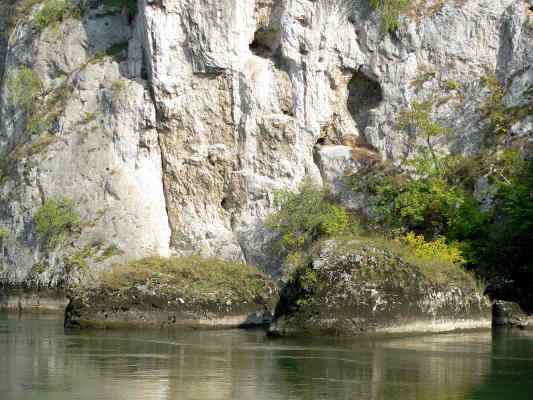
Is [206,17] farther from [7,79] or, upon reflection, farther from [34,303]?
[34,303]

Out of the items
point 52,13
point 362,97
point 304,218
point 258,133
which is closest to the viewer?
point 304,218

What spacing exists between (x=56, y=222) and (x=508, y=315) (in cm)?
2318

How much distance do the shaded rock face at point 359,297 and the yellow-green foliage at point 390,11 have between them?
74.7 ft

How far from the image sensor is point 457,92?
50.3 meters

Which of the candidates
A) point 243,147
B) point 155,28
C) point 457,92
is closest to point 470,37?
point 457,92

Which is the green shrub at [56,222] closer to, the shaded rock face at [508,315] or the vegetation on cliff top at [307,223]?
the vegetation on cliff top at [307,223]

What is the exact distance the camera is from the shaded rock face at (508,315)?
35.0 m

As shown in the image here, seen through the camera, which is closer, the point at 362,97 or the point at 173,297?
the point at 173,297

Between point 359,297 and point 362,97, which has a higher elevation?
point 362,97

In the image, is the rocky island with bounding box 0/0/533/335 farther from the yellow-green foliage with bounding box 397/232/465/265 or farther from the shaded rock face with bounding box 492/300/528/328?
the shaded rock face with bounding box 492/300/528/328

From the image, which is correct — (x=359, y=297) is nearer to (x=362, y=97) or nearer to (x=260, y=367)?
(x=260, y=367)

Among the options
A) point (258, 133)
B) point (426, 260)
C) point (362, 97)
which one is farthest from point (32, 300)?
point (426, 260)

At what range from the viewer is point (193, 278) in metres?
37.8

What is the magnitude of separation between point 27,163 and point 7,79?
822 cm
